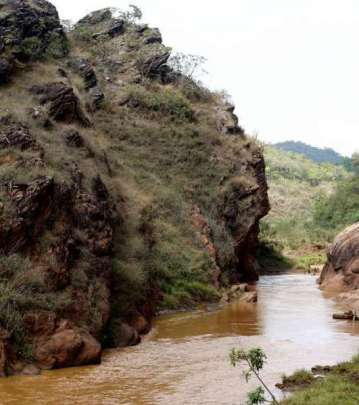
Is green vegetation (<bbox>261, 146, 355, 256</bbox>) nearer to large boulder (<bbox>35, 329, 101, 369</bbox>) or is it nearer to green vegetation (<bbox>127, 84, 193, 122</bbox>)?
green vegetation (<bbox>127, 84, 193, 122</bbox>)

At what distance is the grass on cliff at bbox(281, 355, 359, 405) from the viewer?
393 inches

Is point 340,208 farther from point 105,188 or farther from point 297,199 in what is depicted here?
point 105,188

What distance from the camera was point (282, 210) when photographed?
299ft

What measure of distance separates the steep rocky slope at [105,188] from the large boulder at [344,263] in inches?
206

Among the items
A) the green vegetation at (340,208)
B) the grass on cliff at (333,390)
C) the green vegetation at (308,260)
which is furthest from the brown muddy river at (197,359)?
the green vegetation at (340,208)

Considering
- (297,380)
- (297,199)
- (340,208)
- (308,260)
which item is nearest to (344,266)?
(297,380)

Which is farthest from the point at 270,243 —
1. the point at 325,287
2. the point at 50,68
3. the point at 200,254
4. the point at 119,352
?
the point at 119,352

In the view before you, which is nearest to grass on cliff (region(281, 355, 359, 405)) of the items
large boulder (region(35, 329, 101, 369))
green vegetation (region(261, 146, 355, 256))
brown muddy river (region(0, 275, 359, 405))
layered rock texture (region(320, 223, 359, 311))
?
brown muddy river (region(0, 275, 359, 405))

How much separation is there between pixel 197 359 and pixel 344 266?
18334 mm

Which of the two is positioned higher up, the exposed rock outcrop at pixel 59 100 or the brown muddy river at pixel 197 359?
the exposed rock outcrop at pixel 59 100

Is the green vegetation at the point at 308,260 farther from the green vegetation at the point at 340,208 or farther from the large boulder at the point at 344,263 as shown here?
the large boulder at the point at 344,263

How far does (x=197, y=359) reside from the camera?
14.9 meters

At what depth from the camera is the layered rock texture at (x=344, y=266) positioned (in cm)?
2973

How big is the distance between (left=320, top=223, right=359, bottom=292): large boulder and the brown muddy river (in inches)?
234
